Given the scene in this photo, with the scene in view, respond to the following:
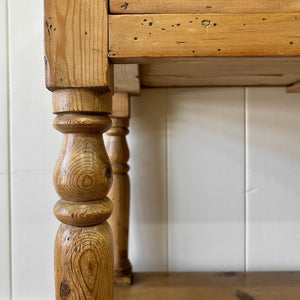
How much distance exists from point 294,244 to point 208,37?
2.07 ft

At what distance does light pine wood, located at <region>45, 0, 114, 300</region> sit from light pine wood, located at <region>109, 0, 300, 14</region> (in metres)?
0.02

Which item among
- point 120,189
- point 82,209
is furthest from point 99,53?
point 120,189

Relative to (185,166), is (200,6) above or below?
above

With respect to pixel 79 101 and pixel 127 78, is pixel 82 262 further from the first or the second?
pixel 127 78

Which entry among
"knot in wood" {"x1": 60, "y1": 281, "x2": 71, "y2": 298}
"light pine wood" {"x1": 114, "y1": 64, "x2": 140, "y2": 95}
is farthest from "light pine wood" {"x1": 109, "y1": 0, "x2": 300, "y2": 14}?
"knot in wood" {"x1": 60, "y1": 281, "x2": 71, "y2": 298}

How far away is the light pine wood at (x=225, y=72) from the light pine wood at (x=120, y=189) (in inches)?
3.5

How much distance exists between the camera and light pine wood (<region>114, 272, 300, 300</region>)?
0.64m

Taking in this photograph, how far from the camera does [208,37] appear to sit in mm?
334

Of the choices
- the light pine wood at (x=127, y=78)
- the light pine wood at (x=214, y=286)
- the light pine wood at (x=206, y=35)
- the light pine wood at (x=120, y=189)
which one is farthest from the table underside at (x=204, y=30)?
the light pine wood at (x=214, y=286)

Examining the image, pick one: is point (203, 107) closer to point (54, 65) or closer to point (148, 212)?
point (148, 212)

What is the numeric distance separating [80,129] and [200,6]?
0.17 metres

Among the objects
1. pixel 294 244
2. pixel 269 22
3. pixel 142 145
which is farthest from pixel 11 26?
pixel 294 244

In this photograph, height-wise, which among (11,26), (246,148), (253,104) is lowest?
(246,148)

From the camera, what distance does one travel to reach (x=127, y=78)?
21.5 inches
